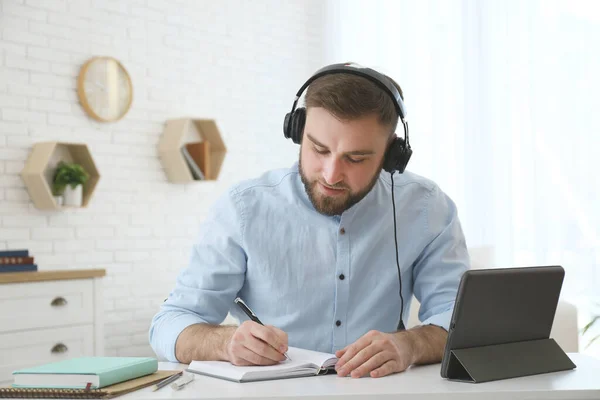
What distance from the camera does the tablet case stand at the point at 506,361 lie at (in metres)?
1.43

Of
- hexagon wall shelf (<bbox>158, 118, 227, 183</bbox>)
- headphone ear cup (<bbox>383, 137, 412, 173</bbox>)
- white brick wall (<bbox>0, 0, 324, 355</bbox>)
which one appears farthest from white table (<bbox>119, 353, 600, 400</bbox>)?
hexagon wall shelf (<bbox>158, 118, 227, 183</bbox>)

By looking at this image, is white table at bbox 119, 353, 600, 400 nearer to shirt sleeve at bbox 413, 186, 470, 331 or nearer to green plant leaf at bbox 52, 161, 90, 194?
shirt sleeve at bbox 413, 186, 470, 331

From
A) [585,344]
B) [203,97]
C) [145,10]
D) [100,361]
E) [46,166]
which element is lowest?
[585,344]

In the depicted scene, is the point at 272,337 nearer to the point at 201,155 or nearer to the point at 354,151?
the point at 354,151

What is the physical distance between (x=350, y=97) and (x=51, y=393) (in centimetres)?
92

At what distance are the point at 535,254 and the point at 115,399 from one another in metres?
3.46

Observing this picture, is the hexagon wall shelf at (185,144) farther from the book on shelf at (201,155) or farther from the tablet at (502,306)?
the tablet at (502,306)

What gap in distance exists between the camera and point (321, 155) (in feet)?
6.02

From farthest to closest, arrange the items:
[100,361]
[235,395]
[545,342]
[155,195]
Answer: [155,195], [545,342], [100,361], [235,395]

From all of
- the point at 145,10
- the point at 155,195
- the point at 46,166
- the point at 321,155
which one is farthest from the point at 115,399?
the point at 145,10

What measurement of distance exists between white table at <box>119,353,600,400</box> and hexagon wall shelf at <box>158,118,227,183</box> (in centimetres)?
352

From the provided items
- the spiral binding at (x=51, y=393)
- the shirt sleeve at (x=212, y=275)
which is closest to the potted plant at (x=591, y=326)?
the shirt sleeve at (x=212, y=275)

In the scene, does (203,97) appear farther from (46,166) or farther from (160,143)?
(46,166)

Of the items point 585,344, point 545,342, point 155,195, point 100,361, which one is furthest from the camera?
point 155,195
